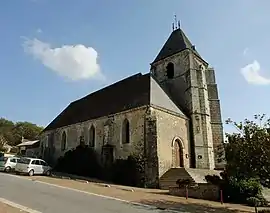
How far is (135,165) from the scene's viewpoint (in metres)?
22.4

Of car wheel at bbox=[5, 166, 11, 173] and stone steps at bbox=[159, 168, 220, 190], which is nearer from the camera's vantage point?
stone steps at bbox=[159, 168, 220, 190]

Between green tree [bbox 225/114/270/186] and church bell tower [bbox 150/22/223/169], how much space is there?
444 inches

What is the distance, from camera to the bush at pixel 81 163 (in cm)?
2577

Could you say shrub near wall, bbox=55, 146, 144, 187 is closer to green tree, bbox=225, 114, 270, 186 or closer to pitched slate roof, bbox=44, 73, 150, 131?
pitched slate roof, bbox=44, 73, 150, 131

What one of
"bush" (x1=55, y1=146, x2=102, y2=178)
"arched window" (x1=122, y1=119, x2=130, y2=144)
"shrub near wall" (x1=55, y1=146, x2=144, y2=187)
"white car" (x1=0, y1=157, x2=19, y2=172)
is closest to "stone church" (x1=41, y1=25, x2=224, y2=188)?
"arched window" (x1=122, y1=119, x2=130, y2=144)

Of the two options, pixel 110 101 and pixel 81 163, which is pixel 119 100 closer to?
pixel 110 101

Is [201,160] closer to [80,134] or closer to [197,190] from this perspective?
[197,190]

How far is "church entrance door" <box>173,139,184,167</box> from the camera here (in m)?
24.1

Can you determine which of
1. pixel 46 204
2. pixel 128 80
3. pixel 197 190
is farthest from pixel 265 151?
pixel 128 80

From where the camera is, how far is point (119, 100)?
27719 mm

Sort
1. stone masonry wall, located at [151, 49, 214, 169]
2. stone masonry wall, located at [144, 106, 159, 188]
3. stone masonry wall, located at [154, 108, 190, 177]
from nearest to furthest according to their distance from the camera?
stone masonry wall, located at [144, 106, 159, 188] → stone masonry wall, located at [154, 108, 190, 177] → stone masonry wall, located at [151, 49, 214, 169]

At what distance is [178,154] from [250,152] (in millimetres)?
11308

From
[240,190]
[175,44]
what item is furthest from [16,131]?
[240,190]

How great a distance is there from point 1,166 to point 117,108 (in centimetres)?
1303
